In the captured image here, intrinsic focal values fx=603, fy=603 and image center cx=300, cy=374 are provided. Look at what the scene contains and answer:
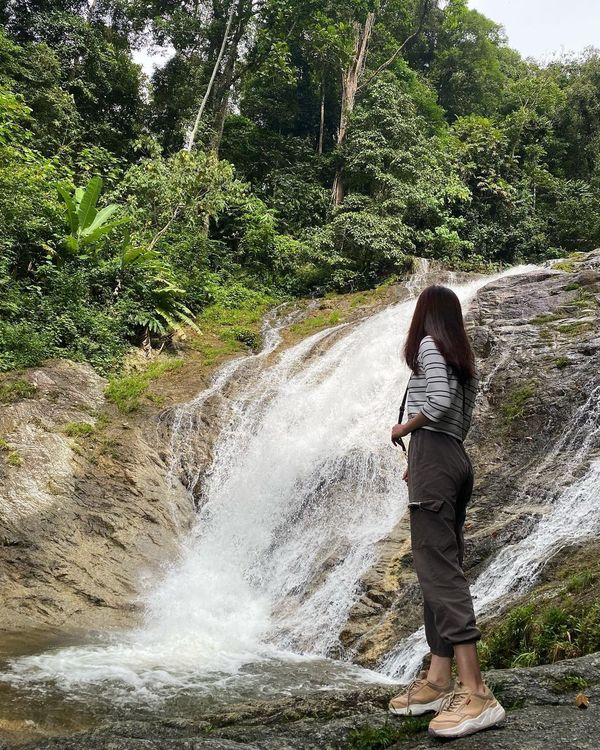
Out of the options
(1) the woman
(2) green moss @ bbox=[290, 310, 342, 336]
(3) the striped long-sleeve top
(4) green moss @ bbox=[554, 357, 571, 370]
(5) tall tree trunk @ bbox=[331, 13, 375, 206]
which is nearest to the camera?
(1) the woman

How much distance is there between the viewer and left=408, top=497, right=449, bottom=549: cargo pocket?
2.89m

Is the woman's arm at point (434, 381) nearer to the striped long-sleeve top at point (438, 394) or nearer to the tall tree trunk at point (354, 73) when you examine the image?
the striped long-sleeve top at point (438, 394)

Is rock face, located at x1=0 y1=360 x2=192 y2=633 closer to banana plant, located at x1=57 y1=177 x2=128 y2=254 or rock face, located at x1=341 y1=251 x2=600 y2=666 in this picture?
rock face, located at x1=341 y1=251 x2=600 y2=666

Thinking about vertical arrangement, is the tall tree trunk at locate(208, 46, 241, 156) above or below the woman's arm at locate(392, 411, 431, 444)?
above

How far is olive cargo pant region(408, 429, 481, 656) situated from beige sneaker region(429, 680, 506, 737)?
230 millimetres

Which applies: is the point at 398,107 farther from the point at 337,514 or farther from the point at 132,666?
the point at 132,666

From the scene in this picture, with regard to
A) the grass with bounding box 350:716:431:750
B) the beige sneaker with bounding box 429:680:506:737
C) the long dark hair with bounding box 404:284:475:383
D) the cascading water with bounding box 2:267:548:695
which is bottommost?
the cascading water with bounding box 2:267:548:695

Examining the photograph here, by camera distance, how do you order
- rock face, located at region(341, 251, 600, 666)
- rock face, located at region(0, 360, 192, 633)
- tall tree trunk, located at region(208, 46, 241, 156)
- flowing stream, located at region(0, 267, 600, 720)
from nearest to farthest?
flowing stream, located at region(0, 267, 600, 720) → rock face, located at region(341, 251, 600, 666) → rock face, located at region(0, 360, 192, 633) → tall tree trunk, located at region(208, 46, 241, 156)

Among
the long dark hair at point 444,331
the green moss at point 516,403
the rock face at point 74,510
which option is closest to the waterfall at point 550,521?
the green moss at point 516,403

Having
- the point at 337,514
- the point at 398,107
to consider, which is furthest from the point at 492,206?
the point at 337,514

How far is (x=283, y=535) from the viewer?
358 inches

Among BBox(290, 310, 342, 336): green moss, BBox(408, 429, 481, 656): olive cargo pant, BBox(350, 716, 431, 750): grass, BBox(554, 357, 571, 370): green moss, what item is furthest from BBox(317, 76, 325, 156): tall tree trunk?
BBox(350, 716, 431, 750): grass

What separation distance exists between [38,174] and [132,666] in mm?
11790

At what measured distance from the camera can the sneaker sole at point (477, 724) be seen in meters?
2.45
